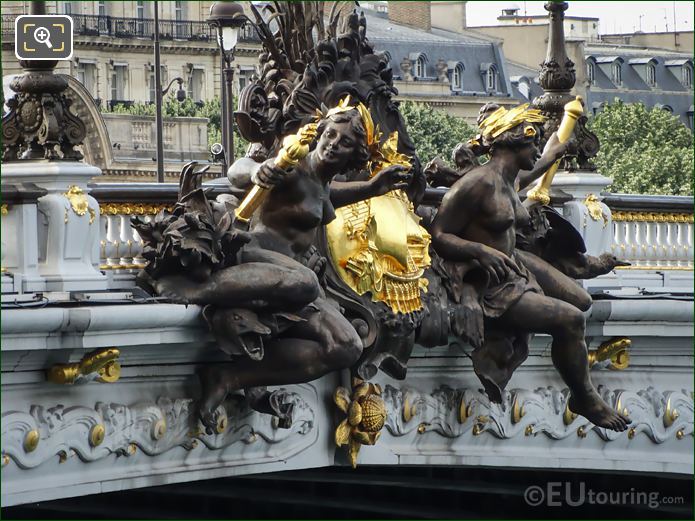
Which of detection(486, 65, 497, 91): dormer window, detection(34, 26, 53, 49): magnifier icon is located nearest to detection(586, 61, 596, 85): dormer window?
detection(486, 65, 497, 91): dormer window

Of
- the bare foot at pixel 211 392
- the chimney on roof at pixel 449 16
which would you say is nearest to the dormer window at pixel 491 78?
the chimney on roof at pixel 449 16

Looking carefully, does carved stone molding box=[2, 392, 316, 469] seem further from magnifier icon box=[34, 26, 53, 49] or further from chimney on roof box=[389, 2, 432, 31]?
chimney on roof box=[389, 2, 432, 31]

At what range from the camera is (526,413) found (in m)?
25.6

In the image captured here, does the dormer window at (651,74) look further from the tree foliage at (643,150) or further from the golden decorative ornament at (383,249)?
the golden decorative ornament at (383,249)

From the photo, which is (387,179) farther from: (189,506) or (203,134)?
(203,134)

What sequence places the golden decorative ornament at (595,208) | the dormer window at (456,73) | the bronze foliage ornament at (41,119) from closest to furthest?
the bronze foliage ornament at (41,119)
the golden decorative ornament at (595,208)
the dormer window at (456,73)

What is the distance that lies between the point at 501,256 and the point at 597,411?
Result: 215 cm

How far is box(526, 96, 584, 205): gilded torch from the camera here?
23.9 m

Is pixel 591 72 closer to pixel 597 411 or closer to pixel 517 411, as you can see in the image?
pixel 517 411

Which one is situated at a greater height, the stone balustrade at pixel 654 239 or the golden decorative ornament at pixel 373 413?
the stone balustrade at pixel 654 239

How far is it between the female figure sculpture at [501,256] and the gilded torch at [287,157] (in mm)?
2274

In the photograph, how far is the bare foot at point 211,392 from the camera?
22141mm

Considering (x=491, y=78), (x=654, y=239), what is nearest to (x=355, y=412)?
(x=654, y=239)

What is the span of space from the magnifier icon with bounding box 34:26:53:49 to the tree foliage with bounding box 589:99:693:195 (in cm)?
3429
